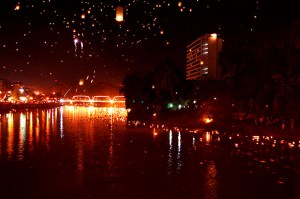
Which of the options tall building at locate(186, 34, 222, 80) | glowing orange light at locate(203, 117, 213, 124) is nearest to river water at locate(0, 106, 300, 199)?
glowing orange light at locate(203, 117, 213, 124)

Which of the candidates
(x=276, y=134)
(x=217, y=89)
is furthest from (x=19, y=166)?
(x=217, y=89)

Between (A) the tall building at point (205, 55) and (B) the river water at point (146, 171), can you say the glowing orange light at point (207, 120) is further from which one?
(A) the tall building at point (205, 55)

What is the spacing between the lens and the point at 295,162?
50.1ft

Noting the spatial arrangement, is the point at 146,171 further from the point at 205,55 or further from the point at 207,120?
the point at 205,55

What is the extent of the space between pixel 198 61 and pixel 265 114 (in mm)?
68033

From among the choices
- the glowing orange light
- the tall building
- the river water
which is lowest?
the river water

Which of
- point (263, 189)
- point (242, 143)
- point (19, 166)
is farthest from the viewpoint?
point (242, 143)

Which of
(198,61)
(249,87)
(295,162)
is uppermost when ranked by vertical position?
(198,61)

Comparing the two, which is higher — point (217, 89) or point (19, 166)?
point (217, 89)

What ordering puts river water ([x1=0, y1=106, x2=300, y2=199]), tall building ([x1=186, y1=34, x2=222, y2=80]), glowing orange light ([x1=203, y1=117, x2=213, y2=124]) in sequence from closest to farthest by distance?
river water ([x1=0, y1=106, x2=300, y2=199]) < glowing orange light ([x1=203, y1=117, x2=213, y2=124]) < tall building ([x1=186, y1=34, x2=222, y2=80])

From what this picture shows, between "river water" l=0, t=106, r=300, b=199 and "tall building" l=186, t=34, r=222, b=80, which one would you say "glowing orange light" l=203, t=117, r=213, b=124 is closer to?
"river water" l=0, t=106, r=300, b=199

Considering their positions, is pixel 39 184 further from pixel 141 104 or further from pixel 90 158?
pixel 141 104

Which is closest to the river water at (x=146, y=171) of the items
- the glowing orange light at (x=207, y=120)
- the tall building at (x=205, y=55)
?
the glowing orange light at (x=207, y=120)

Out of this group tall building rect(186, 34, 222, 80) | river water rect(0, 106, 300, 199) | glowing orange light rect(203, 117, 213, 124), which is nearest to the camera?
river water rect(0, 106, 300, 199)
